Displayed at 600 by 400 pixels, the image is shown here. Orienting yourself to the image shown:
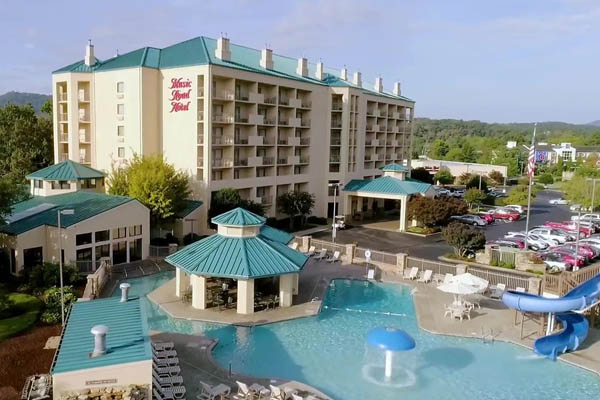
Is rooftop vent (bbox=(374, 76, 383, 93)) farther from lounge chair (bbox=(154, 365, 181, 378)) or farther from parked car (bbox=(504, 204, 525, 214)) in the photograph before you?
lounge chair (bbox=(154, 365, 181, 378))

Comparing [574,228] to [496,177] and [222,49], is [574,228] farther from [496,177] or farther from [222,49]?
[496,177]

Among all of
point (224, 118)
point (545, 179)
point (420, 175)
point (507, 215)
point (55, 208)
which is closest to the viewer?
point (55, 208)

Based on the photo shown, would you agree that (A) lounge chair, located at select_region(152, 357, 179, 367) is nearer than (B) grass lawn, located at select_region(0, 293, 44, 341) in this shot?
Yes

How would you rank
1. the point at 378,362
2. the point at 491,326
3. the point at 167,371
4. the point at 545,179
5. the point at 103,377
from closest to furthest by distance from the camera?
the point at 103,377, the point at 167,371, the point at 378,362, the point at 491,326, the point at 545,179

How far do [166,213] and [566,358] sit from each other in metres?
30.2

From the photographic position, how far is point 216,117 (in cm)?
4891

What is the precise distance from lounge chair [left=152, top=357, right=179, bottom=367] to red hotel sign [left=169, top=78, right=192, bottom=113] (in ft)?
104

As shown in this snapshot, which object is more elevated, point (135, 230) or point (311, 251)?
point (135, 230)

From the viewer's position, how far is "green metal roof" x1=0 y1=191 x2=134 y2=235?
34.2m

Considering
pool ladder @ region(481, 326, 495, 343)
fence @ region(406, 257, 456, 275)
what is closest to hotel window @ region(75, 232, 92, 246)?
fence @ region(406, 257, 456, 275)

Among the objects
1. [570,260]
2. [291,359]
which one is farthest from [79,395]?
[570,260]

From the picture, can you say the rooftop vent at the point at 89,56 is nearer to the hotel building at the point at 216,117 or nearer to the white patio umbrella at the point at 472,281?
the hotel building at the point at 216,117

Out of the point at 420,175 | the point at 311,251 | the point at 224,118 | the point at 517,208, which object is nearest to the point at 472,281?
the point at 311,251

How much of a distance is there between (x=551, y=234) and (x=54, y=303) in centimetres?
4527
